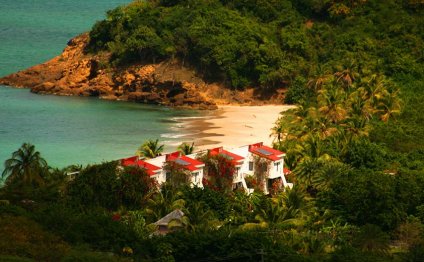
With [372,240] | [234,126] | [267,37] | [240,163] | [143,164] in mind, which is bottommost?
[372,240]

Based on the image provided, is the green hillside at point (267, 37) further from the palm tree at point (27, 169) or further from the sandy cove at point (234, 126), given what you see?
the palm tree at point (27, 169)

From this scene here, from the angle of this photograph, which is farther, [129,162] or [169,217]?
[129,162]

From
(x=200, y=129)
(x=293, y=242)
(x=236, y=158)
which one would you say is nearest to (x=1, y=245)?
(x=293, y=242)

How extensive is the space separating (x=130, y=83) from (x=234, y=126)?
19.2 meters

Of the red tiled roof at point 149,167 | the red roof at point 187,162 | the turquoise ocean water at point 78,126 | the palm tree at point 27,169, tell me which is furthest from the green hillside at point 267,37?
the palm tree at point 27,169

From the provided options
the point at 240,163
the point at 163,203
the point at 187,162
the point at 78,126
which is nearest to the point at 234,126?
the point at 78,126

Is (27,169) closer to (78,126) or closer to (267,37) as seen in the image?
(78,126)

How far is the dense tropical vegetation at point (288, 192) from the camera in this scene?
66750mm

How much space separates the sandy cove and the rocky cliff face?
3.09 meters

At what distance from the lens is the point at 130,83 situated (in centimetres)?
12756

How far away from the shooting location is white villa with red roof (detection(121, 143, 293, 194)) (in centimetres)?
8075

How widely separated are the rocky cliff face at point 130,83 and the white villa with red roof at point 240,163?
1387 inches

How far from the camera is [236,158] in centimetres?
8394

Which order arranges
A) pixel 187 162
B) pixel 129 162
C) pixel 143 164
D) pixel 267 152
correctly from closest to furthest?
pixel 143 164 → pixel 129 162 → pixel 187 162 → pixel 267 152
